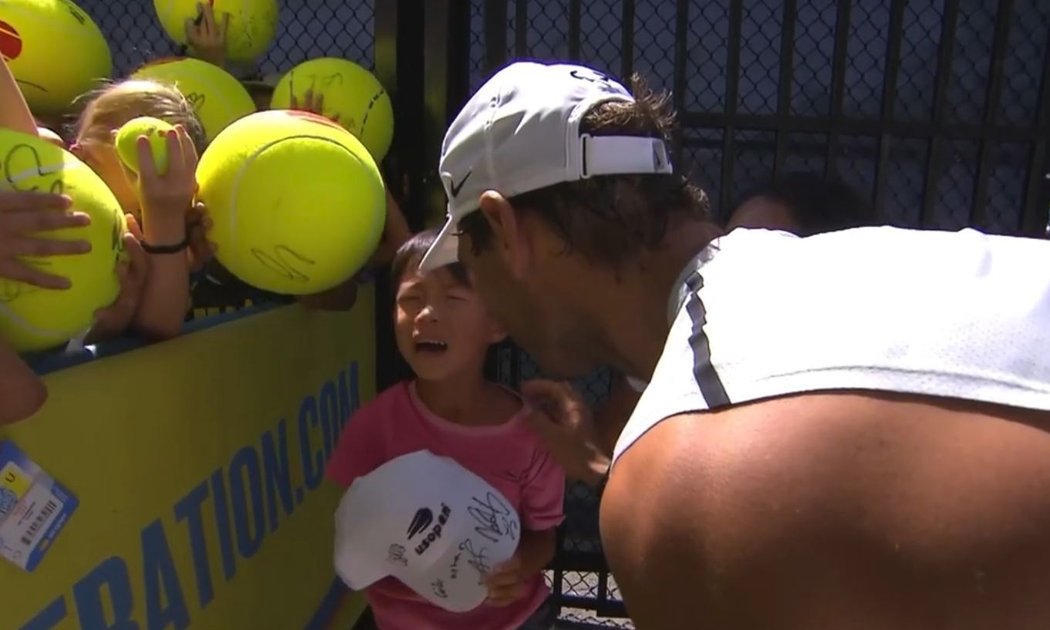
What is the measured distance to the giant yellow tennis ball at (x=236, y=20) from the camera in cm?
292

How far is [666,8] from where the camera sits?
4902mm

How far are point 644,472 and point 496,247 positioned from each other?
23.8 inches

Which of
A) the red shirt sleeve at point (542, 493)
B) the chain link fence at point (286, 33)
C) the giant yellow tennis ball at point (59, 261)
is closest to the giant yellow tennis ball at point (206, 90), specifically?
the giant yellow tennis ball at point (59, 261)

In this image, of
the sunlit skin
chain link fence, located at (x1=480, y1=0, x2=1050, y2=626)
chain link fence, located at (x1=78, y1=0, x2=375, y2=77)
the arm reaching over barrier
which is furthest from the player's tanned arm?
chain link fence, located at (x1=78, y1=0, x2=375, y2=77)

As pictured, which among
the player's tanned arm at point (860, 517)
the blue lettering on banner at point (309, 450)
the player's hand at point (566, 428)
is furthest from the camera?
the blue lettering on banner at point (309, 450)

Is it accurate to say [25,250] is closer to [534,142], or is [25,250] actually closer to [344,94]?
[534,142]

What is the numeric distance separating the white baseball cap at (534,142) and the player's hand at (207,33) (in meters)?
1.61

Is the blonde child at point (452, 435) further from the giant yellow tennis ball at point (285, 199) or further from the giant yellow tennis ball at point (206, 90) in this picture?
the giant yellow tennis ball at point (206, 90)

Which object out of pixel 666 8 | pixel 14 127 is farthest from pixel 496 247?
pixel 666 8

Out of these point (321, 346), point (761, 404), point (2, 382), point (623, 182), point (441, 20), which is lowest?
point (321, 346)

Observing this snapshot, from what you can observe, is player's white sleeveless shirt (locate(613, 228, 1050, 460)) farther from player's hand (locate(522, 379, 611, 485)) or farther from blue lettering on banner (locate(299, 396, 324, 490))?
blue lettering on banner (locate(299, 396, 324, 490))

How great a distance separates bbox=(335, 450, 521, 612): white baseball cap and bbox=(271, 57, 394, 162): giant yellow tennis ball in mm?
1048

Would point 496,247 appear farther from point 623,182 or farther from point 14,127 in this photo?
point 14,127

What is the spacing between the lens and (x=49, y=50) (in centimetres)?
257
